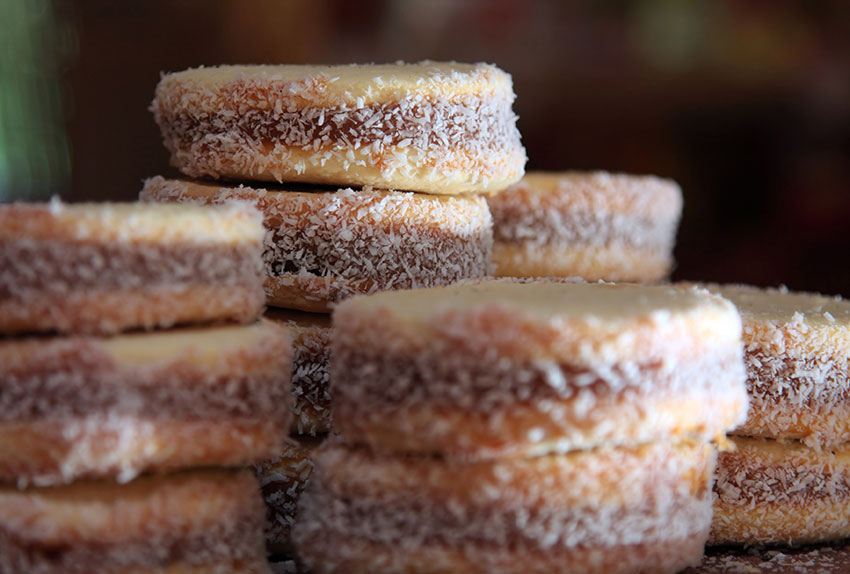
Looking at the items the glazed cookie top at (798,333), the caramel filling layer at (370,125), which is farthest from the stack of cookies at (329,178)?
the glazed cookie top at (798,333)

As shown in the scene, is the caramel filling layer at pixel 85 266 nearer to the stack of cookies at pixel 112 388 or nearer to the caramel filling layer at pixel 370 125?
the stack of cookies at pixel 112 388

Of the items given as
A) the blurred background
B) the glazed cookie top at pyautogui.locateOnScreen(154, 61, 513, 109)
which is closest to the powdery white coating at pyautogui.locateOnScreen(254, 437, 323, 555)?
the glazed cookie top at pyautogui.locateOnScreen(154, 61, 513, 109)

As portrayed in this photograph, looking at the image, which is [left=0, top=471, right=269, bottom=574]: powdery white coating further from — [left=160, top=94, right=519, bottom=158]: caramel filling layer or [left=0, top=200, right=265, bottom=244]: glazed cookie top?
[left=160, top=94, right=519, bottom=158]: caramel filling layer

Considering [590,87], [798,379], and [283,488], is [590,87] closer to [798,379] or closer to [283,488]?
[798,379]

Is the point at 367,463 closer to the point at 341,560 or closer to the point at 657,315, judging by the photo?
the point at 341,560

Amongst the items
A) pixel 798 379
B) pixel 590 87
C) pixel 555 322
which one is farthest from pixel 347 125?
pixel 590 87

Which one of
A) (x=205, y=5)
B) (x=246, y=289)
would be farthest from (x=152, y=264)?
(x=205, y=5)

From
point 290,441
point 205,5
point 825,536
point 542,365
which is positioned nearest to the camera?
point 542,365
